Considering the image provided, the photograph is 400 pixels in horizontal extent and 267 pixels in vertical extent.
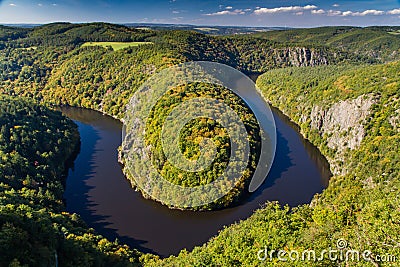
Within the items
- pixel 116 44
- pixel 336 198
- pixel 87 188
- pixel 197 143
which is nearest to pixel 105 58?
pixel 116 44

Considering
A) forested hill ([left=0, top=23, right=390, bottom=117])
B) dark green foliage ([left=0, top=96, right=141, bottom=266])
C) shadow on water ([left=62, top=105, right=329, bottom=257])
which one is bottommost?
shadow on water ([left=62, top=105, right=329, bottom=257])

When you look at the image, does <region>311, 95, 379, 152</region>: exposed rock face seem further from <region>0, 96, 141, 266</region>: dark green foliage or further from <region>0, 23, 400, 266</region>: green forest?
<region>0, 96, 141, 266</region>: dark green foliage

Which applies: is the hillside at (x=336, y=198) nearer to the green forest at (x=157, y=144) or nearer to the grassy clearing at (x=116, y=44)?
the green forest at (x=157, y=144)

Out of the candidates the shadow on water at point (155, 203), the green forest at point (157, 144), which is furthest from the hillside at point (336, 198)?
the shadow on water at point (155, 203)

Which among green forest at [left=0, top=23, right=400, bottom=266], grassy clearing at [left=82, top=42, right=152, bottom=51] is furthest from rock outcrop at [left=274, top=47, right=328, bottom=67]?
grassy clearing at [left=82, top=42, right=152, bottom=51]

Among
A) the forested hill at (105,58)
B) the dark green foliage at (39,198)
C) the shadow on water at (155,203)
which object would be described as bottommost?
the shadow on water at (155,203)

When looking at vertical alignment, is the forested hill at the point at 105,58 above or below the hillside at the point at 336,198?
above

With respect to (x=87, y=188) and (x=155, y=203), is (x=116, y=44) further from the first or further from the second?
(x=155, y=203)
